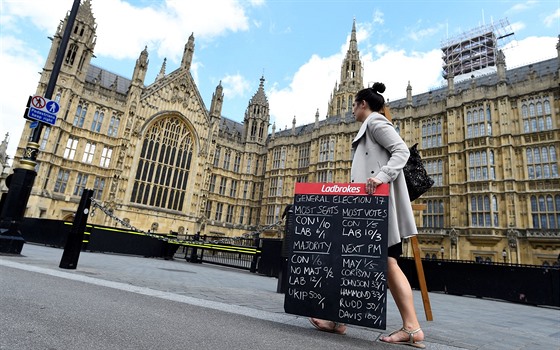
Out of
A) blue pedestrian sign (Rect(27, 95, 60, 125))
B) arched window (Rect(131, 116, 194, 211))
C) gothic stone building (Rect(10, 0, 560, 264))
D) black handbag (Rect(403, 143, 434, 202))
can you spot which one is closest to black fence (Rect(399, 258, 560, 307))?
gothic stone building (Rect(10, 0, 560, 264))

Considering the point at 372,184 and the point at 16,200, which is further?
the point at 16,200

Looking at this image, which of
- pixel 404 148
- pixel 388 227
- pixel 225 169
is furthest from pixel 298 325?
pixel 225 169

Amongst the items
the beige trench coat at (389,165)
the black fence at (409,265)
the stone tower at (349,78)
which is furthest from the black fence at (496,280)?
the stone tower at (349,78)

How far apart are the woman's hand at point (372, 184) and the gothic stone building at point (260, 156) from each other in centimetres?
2408

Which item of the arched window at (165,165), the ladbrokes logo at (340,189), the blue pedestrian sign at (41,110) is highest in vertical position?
the arched window at (165,165)

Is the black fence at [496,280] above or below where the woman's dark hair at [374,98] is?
below

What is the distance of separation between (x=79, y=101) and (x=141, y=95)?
5590 mm

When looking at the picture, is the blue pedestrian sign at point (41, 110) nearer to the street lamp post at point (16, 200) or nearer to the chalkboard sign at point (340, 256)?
the street lamp post at point (16, 200)

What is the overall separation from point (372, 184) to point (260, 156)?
39.5 metres

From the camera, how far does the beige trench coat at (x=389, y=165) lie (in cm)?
317

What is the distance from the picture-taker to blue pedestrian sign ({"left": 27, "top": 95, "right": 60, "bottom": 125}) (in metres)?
8.02

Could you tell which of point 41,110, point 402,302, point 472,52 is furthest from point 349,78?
point 402,302

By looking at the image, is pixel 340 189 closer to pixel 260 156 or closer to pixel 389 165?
pixel 389 165

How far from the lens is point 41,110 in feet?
26.6
